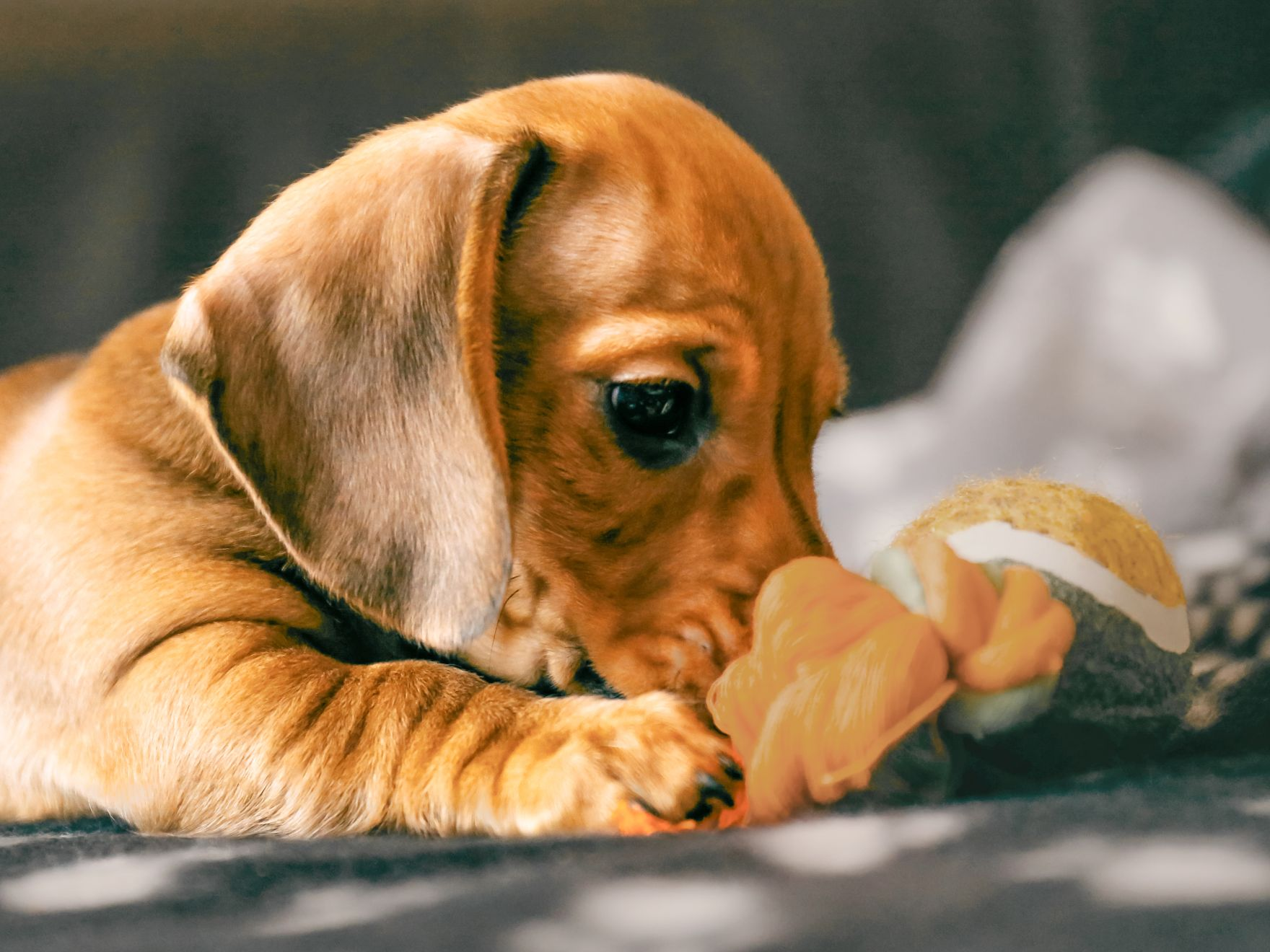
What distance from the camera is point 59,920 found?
100 centimetres

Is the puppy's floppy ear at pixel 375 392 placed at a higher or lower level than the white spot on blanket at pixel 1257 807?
higher

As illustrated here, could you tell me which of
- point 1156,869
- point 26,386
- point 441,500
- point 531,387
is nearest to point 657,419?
point 531,387

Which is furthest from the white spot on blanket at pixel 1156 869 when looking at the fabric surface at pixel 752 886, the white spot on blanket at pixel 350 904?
the white spot on blanket at pixel 350 904

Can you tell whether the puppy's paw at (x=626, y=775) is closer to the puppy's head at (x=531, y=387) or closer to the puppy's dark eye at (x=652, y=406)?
the puppy's head at (x=531, y=387)

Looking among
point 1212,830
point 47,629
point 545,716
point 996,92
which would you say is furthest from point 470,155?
point 996,92

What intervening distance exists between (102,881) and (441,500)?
520mm

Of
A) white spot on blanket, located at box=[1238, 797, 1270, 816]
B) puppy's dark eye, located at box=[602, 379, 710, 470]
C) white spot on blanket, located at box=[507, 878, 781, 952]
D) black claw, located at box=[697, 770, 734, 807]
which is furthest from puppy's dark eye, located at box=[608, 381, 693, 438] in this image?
white spot on blanket, located at box=[1238, 797, 1270, 816]

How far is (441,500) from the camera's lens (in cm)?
135

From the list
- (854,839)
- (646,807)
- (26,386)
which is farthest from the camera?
(26,386)

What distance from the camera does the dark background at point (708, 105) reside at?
257 cm

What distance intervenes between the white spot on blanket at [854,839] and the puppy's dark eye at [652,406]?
561 mm

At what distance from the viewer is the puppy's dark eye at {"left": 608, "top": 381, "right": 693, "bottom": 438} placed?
147 centimetres

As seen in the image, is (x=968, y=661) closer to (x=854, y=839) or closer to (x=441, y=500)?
(x=854, y=839)

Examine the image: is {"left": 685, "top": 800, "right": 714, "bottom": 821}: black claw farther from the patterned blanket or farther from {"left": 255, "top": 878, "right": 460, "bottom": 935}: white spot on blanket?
{"left": 255, "top": 878, "right": 460, "bottom": 935}: white spot on blanket
